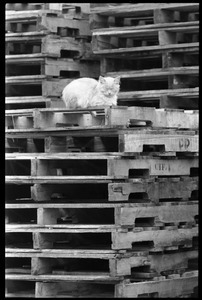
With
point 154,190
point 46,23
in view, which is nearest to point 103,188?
point 154,190

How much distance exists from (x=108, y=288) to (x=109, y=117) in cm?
154

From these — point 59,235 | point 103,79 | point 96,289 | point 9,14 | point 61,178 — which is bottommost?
point 96,289

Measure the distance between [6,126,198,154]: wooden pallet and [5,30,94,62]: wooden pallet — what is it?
2.85ft

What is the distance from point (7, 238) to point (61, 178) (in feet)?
2.99

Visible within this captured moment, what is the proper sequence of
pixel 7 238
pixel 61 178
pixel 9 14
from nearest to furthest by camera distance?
pixel 61 178 → pixel 7 238 → pixel 9 14

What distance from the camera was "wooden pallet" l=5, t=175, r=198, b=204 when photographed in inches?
276

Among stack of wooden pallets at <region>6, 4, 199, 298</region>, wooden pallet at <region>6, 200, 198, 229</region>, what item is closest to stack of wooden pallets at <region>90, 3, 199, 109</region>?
stack of wooden pallets at <region>6, 4, 199, 298</region>

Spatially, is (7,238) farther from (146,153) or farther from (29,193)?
(146,153)

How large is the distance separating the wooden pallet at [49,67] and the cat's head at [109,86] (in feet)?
2.31

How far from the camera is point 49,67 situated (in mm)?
8000

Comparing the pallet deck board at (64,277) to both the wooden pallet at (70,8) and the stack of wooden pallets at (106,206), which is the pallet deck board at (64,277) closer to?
the stack of wooden pallets at (106,206)

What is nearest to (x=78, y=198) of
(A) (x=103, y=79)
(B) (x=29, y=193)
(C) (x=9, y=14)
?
(B) (x=29, y=193)

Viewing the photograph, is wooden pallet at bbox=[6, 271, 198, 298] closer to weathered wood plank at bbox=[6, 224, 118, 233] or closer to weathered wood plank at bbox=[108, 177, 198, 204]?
weathered wood plank at bbox=[6, 224, 118, 233]

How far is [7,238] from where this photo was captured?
7.67 m
